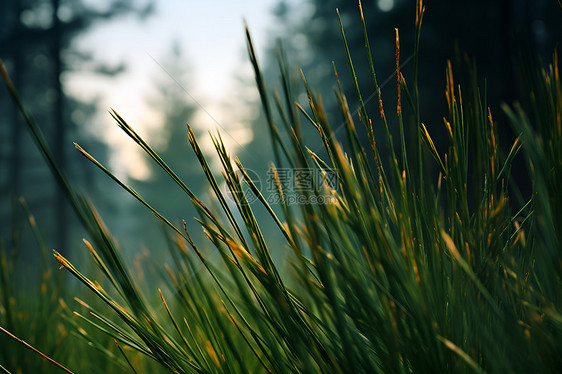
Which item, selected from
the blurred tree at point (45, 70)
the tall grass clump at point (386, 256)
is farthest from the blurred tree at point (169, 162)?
the tall grass clump at point (386, 256)

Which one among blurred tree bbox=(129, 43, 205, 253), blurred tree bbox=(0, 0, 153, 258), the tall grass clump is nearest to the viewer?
the tall grass clump

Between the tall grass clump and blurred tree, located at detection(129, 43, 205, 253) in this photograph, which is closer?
the tall grass clump

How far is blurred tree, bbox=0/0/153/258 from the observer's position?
24.6 feet

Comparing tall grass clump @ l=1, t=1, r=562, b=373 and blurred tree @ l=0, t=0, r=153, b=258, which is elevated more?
blurred tree @ l=0, t=0, r=153, b=258

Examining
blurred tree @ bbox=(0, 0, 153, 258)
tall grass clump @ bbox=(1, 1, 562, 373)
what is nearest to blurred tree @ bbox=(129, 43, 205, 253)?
blurred tree @ bbox=(0, 0, 153, 258)

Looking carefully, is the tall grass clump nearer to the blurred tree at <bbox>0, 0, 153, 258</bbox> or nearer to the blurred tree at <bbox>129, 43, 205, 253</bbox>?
the blurred tree at <bbox>0, 0, 153, 258</bbox>

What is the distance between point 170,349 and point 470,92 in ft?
1.07

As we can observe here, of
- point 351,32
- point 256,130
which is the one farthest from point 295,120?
point 256,130

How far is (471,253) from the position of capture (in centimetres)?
32

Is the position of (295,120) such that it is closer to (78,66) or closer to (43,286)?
(43,286)

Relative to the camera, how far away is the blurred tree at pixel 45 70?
7484 mm

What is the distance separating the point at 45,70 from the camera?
909cm

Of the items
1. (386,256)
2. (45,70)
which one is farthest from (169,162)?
(386,256)

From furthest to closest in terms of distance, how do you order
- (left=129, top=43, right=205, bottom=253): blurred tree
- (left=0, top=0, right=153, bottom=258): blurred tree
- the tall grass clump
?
(left=129, top=43, right=205, bottom=253): blurred tree
(left=0, top=0, right=153, bottom=258): blurred tree
the tall grass clump
